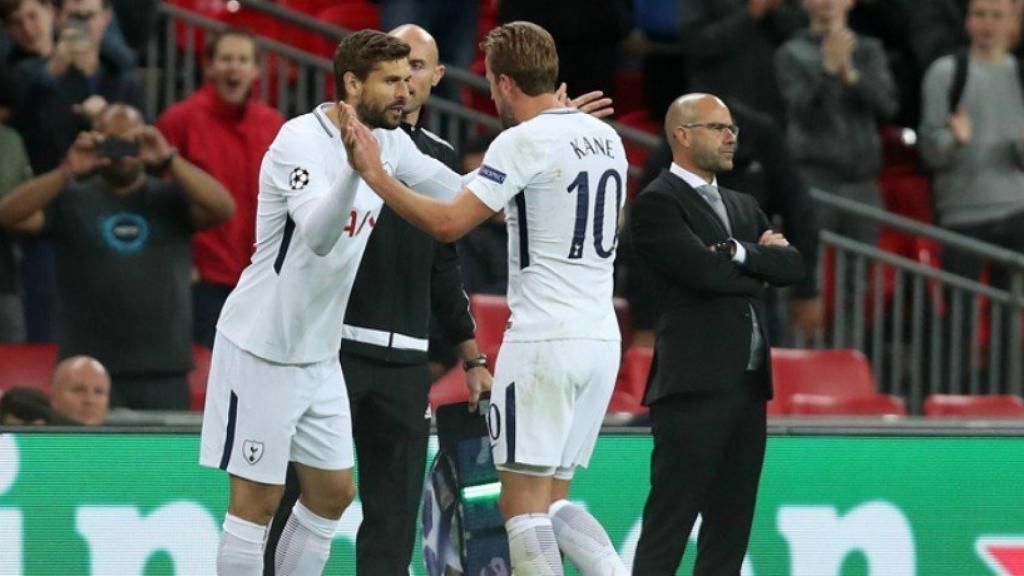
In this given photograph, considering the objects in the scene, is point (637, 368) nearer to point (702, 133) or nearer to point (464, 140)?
point (464, 140)

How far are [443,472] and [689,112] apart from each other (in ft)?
5.01

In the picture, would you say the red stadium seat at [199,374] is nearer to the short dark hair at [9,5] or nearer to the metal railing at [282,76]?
the metal railing at [282,76]

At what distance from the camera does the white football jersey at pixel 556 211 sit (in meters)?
7.21

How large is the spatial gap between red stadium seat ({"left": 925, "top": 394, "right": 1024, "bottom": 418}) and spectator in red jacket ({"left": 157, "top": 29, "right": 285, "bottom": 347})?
344 cm

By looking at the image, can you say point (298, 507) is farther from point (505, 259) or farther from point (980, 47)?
point (980, 47)

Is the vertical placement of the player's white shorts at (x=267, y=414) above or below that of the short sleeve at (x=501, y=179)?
below

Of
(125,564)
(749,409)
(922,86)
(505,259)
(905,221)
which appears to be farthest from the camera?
(922,86)

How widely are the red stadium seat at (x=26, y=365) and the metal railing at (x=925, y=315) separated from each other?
4.03 m

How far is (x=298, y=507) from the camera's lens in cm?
760

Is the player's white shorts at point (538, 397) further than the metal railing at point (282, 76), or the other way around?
the metal railing at point (282, 76)

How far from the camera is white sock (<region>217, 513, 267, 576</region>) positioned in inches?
289

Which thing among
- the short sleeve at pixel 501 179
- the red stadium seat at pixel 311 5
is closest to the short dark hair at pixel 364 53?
the short sleeve at pixel 501 179

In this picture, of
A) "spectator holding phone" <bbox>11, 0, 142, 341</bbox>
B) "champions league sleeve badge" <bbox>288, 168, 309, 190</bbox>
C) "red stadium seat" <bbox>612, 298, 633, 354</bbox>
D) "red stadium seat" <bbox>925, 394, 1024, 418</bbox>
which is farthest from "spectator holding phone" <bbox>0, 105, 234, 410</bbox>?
"red stadium seat" <bbox>925, 394, 1024, 418</bbox>

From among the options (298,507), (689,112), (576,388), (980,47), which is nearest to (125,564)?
(298,507)
